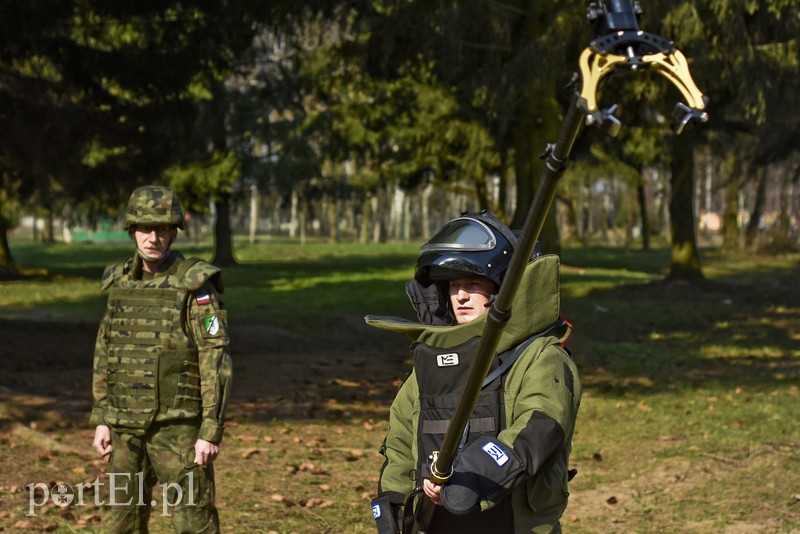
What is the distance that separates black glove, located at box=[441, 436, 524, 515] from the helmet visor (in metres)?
0.62

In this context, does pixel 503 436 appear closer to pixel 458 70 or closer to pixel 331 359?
pixel 331 359

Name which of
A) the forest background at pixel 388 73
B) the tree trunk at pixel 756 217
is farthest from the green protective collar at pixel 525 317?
the tree trunk at pixel 756 217

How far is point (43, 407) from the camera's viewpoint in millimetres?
10453

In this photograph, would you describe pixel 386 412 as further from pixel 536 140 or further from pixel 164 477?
pixel 536 140

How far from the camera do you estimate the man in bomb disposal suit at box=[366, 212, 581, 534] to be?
11.1 ft

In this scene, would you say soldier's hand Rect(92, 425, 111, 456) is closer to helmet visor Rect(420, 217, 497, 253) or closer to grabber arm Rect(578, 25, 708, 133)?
helmet visor Rect(420, 217, 497, 253)

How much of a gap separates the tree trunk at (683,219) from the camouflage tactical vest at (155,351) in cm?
2181

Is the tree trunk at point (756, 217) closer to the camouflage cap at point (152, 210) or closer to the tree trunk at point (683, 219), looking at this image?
the tree trunk at point (683, 219)

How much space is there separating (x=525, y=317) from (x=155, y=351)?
2345mm

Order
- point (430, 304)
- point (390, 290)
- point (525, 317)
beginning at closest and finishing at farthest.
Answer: point (525, 317), point (430, 304), point (390, 290)

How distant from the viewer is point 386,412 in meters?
11.4

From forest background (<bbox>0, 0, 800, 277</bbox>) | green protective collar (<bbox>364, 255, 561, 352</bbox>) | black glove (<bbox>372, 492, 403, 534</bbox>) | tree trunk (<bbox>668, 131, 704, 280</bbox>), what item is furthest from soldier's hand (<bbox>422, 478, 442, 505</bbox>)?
tree trunk (<bbox>668, 131, 704, 280</bbox>)

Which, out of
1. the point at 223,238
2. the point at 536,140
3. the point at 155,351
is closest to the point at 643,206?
the point at 223,238

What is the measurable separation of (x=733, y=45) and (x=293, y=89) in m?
20.7
